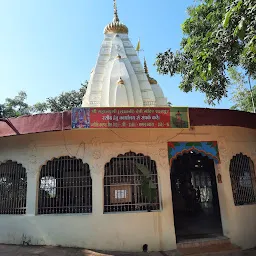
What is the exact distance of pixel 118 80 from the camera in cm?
1039

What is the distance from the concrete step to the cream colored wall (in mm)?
215

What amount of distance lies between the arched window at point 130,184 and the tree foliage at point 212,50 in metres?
2.86

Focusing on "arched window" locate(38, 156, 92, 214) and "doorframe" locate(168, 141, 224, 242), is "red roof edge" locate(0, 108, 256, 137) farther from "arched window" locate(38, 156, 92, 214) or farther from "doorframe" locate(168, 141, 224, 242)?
"arched window" locate(38, 156, 92, 214)

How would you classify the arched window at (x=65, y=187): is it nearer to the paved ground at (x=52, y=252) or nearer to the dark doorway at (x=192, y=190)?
the paved ground at (x=52, y=252)

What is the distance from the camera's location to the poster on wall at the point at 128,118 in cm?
616

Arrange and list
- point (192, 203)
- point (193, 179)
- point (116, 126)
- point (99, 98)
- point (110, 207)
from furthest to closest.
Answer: point (193, 179) < point (192, 203) < point (99, 98) < point (110, 207) < point (116, 126)

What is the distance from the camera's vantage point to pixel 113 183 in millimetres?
7016

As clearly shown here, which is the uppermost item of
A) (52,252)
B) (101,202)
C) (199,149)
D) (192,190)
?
(199,149)

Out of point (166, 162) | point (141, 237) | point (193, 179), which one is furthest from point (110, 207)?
point (193, 179)

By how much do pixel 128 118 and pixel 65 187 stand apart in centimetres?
270

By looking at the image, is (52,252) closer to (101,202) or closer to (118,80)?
(101,202)

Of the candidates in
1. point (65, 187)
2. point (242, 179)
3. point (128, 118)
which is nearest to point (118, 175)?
point (65, 187)

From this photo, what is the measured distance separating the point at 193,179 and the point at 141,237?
9.04 m

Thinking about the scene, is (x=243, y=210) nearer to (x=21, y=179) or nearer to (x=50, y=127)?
(x=50, y=127)
